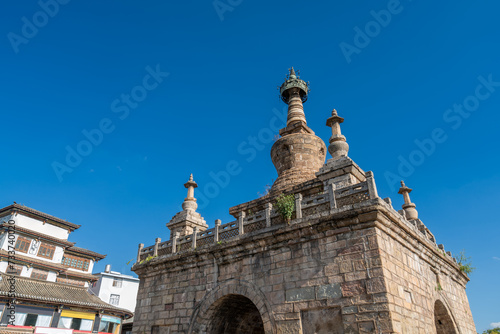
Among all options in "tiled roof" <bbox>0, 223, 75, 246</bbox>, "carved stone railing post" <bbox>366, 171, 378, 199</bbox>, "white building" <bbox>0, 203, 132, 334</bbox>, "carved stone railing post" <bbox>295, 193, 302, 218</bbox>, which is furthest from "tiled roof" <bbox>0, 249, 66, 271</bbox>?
"carved stone railing post" <bbox>366, 171, 378, 199</bbox>

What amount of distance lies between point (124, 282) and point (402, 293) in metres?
45.4

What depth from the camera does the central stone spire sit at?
16859 mm

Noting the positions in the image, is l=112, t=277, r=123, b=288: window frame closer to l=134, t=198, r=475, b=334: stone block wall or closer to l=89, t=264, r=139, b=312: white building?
l=89, t=264, r=139, b=312: white building

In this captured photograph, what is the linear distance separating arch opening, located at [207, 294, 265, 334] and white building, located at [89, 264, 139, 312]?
124 ft

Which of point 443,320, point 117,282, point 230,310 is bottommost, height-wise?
point 443,320

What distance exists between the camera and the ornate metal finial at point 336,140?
14258mm

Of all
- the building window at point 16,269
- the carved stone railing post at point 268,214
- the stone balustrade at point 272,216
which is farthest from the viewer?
the building window at point 16,269

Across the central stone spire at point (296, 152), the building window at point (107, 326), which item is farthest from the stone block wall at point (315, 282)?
the building window at point (107, 326)

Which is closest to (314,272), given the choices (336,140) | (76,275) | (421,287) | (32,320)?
(421,287)

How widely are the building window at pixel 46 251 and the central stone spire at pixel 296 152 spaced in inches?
1068

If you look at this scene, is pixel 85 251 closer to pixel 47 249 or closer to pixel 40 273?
pixel 47 249

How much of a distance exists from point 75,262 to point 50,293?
11.5 meters

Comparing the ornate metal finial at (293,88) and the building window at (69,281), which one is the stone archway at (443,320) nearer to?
the ornate metal finial at (293,88)

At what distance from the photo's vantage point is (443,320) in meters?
13.8
